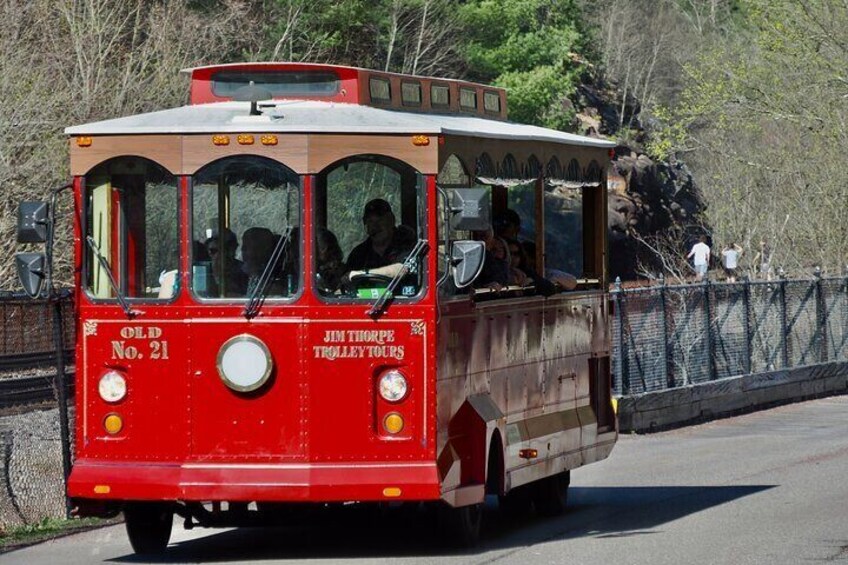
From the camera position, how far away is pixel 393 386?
1105 centimetres

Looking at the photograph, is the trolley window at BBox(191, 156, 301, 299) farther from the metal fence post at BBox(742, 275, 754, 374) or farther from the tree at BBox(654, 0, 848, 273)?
the tree at BBox(654, 0, 848, 273)

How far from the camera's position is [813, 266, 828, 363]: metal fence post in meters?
28.3

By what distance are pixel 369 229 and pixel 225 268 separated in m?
0.90

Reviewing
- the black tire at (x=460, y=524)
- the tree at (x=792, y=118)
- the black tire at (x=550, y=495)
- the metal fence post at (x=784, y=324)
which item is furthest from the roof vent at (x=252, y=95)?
the tree at (x=792, y=118)

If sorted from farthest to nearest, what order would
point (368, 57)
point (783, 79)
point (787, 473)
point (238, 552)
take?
point (368, 57) < point (783, 79) < point (787, 473) < point (238, 552)

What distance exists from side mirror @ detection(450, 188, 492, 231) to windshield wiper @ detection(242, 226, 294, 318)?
1027 mm

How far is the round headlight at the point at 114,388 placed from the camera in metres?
11.2

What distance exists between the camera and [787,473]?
1677cm

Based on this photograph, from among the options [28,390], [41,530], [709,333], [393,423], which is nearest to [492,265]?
[393,423]

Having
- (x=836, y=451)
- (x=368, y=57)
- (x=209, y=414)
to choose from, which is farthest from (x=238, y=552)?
(x=368, y=57)

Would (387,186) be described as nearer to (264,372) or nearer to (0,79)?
(264,372)

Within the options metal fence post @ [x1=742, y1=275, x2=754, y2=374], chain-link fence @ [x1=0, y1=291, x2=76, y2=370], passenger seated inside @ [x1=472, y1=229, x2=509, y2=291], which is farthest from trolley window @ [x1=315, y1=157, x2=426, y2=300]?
metal fence post @ [x1=742, y1=275, x2=754, y2=374]

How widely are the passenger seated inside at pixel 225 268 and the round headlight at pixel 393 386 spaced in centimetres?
100

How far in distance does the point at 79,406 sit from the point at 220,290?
3.68ft
